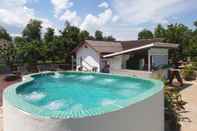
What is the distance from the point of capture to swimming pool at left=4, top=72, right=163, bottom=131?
174 inches

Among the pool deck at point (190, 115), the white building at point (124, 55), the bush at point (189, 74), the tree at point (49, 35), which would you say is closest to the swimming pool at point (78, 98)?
the pool deck at point (190, 115)

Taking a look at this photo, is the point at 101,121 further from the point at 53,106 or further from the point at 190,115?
the point at 190,115

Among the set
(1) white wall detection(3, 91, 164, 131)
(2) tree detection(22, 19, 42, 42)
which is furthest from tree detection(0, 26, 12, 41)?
(1) white wall detection(3, 91, 164, 131)

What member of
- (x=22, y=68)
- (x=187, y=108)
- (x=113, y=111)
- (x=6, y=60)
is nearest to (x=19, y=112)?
(x=113, y=111)

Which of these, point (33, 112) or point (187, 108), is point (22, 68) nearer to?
point (187, 108)

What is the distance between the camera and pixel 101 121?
4.40 m

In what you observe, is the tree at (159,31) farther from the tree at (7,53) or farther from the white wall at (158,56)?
the tree at (7,53)

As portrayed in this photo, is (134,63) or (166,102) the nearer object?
(166,102)

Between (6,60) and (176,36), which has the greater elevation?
(176,36)

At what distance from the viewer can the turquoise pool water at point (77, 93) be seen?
478 centimetres

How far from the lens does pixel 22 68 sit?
2670cm

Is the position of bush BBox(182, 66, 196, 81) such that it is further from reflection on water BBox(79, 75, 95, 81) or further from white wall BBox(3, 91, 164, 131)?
white wall BBox(3, 91, 164, 131)

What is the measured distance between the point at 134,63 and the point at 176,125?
48.9ft

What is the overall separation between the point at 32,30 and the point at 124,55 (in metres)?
29.0
